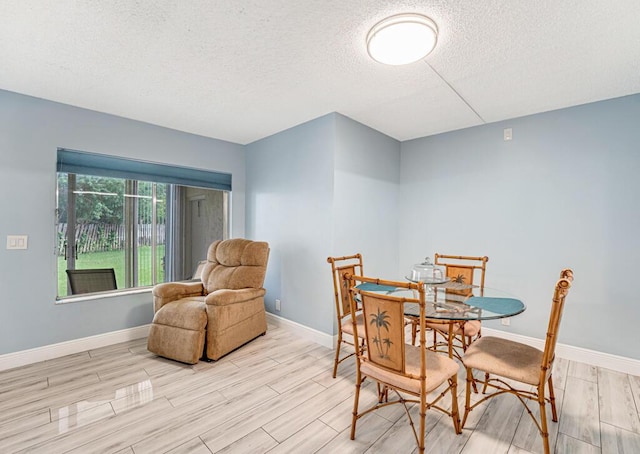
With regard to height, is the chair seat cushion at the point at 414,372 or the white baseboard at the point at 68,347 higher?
the chair seat cushion at the point at 414,372

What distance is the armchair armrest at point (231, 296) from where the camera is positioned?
2723 mm

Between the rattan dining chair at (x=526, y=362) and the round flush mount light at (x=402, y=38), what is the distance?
1.54 metres

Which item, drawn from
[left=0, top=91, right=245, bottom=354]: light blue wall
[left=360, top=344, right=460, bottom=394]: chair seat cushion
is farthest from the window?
[left=360, top=344, right=460, bottom=394]: chair seat cushion

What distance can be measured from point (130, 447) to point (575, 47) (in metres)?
3.66

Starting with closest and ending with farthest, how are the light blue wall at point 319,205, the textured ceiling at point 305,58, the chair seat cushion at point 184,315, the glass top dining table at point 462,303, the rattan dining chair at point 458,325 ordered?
the textured ceiling at point 305,58
the glass top dining table at point 462,303
the rattan dining chair at point 458,325
the chair seat cushion at point 184,315
the light blue wall at point 319,205

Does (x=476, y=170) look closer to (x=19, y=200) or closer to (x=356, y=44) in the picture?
(x=356, y=44)

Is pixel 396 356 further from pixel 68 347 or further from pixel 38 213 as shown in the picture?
pixel 38 213

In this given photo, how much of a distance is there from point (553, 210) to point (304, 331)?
2855 mm

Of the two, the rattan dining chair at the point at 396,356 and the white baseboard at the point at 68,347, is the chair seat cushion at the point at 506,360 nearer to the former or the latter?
the rattan dining chair at the point at 396,356

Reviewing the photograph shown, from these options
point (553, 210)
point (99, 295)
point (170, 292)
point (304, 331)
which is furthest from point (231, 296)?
point (553, 210)

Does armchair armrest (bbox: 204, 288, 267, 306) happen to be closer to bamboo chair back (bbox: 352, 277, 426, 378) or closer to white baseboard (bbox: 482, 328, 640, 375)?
bamboo chair back (bbox: 352, 277, 426, 378)

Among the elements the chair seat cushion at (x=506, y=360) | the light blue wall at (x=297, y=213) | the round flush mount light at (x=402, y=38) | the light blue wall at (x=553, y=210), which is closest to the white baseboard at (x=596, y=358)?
the light blue wall at (x=553, y=210)

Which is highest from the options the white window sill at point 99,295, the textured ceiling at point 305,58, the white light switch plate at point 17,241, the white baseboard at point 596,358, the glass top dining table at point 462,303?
the textured ceiling at point 305,58

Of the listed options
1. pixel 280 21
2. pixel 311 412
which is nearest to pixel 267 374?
pixel 311 412
